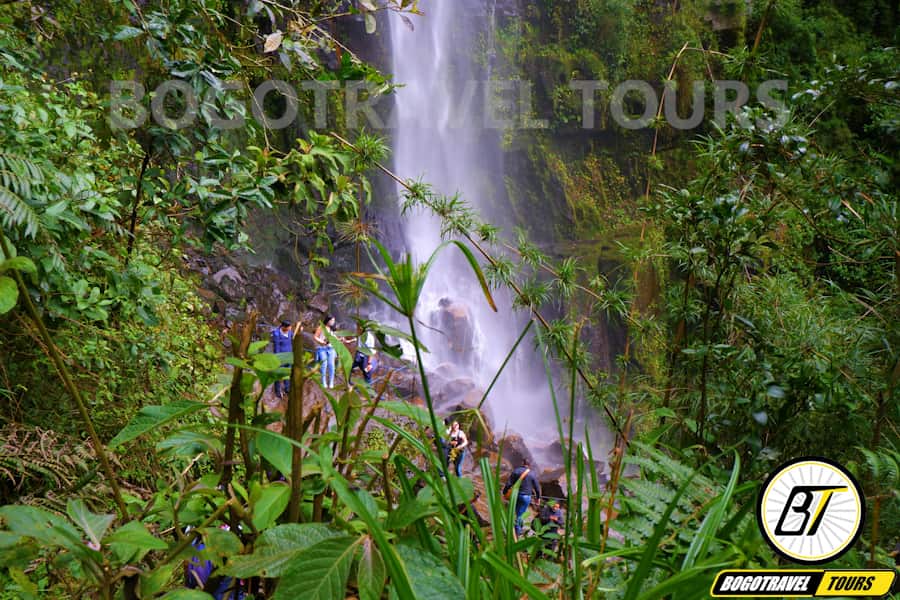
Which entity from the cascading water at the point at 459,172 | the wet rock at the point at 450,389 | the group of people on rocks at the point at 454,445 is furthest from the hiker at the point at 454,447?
the cascading water at the point at 459,172

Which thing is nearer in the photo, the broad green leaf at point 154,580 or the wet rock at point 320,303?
the broad green leaf at point 154,580

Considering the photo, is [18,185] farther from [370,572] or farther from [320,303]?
[320,303]

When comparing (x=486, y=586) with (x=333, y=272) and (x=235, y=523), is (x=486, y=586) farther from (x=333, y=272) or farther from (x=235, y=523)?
(x=333, y=272)

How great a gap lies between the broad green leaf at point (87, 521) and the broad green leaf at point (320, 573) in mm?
199

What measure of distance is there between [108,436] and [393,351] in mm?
2680

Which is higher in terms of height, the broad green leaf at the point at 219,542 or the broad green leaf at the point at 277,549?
the broad green leaf at the point at 277,549

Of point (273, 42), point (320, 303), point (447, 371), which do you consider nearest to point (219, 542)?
point (273, 42)

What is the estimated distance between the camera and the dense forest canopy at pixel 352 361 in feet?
1.69

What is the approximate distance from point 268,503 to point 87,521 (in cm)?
18

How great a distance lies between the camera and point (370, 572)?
1.52 feet

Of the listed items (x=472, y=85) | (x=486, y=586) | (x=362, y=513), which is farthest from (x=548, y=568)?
(x=472, y=85)

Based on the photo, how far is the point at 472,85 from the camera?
11.5 m

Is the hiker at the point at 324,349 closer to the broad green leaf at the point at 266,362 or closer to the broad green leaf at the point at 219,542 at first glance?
the broad green leaf at the point at 266,362

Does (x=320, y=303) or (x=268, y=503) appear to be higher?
(x=268, y=503)
